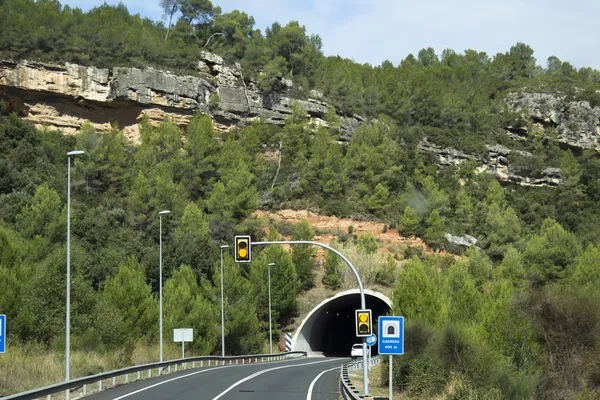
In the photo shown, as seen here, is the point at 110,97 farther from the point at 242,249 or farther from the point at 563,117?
the point at 563,117

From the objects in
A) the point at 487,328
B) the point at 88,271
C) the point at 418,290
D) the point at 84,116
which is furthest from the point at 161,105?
the point at 487,328

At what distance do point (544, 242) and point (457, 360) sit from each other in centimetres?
4641

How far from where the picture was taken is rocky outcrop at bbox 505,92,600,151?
124938 mm

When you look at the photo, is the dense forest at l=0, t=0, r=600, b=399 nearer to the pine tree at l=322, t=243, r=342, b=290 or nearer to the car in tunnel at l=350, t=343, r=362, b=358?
the pine tree at l=322, t=243, r=342, b=290

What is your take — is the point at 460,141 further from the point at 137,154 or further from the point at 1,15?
the point at 1,15

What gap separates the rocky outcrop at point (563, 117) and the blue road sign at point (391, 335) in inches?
4390

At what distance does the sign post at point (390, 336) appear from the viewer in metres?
19.2

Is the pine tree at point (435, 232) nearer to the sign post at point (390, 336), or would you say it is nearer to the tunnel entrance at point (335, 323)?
the tunnel entrance at point (335, 323)

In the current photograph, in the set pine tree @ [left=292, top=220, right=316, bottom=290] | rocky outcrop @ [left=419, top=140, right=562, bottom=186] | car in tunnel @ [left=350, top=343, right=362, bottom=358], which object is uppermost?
rocky outcrop @ [left=419, top=140, right=562, bottom=186]

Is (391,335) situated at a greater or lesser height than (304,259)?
lesser

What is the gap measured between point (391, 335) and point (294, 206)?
Answer: 7010 centimetres

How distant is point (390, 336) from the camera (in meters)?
19.2

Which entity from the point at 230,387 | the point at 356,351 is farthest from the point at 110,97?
the point at 230,387

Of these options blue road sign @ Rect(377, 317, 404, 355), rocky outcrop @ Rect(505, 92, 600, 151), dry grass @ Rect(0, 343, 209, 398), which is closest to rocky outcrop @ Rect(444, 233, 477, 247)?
rocky outcrop @ Rect(505, 92, 600, 151)
